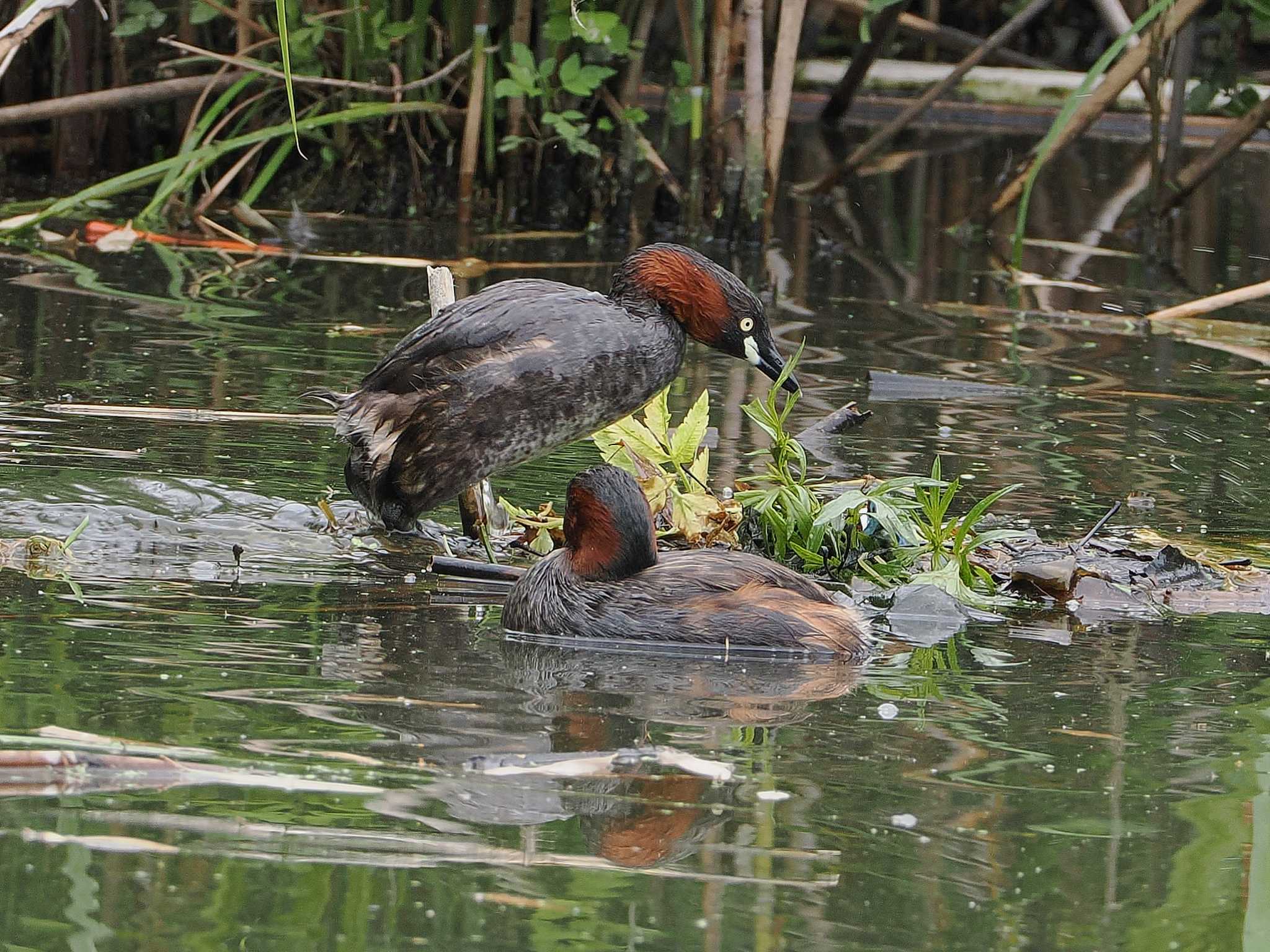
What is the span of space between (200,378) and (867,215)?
21.3ft

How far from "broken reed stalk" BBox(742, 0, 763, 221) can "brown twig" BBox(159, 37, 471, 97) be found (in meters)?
1.46

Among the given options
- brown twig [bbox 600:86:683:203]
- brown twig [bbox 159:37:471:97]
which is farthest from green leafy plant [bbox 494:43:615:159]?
brown twig [bbox 159:37:471:97]

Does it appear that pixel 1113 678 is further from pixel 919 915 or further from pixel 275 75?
pixel 275 75

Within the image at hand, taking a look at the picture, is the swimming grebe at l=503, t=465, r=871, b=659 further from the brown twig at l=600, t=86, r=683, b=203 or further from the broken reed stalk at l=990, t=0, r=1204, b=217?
the brown twig at l=600, t=86, r=683, b=203

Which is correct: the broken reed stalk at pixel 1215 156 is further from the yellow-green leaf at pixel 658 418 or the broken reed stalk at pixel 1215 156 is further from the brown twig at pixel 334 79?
the yellow-green leaf at pixel 658 418

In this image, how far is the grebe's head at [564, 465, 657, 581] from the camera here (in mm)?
4801

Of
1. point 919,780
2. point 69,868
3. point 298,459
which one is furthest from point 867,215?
point 69,868

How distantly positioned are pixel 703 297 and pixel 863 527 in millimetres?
804

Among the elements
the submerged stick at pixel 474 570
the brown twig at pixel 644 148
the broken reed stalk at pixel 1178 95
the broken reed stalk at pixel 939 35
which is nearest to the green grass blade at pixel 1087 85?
the broken reed stalk at pixel 1178 95

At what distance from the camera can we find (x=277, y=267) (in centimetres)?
993

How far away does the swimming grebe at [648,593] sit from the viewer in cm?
466

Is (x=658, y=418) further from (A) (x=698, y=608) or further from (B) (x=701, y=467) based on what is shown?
(A) (x=698, y=608)

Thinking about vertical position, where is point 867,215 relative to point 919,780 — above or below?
above

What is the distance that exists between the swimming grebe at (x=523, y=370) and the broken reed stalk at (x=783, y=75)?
15.2ft
